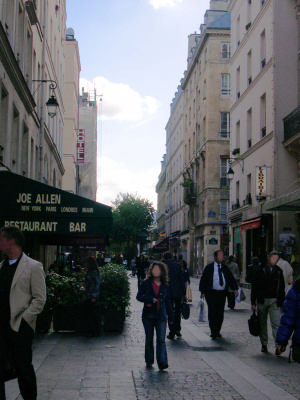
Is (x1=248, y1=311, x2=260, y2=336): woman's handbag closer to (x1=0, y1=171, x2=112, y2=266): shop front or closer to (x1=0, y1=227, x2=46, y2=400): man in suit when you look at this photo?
(x1=0, y1=171, x2=112, y2=266): shop front

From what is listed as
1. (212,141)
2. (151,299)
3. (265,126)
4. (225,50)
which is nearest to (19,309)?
(151,299)

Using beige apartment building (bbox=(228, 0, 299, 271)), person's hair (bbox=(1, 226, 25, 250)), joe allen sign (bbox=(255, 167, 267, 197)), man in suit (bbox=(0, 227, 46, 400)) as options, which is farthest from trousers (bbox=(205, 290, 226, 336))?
joe allen sign (bbox=(255, 167, 267, 197))

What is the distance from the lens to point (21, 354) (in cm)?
539

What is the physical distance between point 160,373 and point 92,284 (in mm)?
4252

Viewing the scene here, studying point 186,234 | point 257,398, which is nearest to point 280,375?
point 257,398

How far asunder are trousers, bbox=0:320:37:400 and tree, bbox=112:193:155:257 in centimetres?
7162

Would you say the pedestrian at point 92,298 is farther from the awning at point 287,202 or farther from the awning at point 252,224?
the awning at point 252,224

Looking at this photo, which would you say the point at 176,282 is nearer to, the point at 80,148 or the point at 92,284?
the point at 92,284

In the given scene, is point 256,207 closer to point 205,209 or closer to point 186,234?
point 205,209

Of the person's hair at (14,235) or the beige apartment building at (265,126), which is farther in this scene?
the beige apartment building at (265,126)

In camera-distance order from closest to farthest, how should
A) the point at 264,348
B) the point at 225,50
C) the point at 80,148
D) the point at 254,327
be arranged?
the point at 254,327
the point at 264,348
the point at 225,50
the point at 80,148

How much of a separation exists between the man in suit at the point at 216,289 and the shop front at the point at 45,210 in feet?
7.75

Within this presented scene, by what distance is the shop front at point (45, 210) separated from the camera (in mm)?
11555

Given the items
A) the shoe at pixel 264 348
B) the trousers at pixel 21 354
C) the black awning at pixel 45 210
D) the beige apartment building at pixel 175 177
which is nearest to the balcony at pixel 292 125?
the black awning at pixel 45 210
